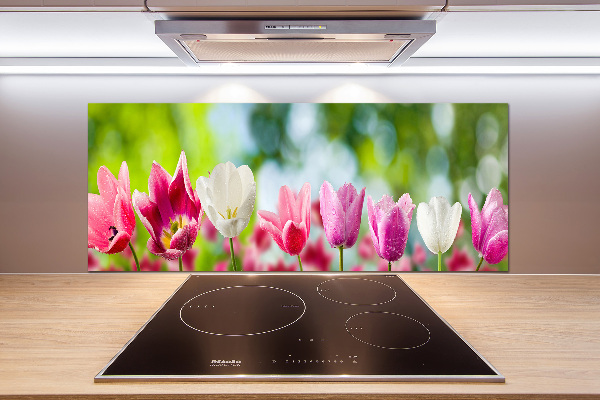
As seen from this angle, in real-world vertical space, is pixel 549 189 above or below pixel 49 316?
above

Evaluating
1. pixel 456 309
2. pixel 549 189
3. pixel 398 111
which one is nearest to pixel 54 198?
pixel 398 111

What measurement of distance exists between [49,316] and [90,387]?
0.41 metres

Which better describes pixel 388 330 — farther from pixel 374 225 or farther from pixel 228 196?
pixel 228 196

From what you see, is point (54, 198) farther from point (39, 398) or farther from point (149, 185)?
point (39, 398)

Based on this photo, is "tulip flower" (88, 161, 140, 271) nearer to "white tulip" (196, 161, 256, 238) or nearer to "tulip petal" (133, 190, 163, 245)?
"tulip petal" (133, 190, 163, 245)

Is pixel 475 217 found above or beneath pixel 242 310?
above

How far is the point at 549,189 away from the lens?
1.54 metres

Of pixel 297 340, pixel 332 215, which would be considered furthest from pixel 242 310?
pixel 332 215

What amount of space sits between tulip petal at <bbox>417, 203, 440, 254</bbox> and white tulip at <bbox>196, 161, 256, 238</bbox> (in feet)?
2.15

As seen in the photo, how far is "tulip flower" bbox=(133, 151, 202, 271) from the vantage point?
1533mm

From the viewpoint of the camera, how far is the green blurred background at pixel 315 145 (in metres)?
1.52

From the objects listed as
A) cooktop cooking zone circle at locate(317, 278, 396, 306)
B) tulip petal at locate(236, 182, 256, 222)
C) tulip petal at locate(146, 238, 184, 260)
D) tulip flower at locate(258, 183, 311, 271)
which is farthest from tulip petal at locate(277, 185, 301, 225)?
tulip petal at locate(146, 238, 184, 260)

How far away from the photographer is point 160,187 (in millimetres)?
1536

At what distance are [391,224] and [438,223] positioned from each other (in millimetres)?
183
